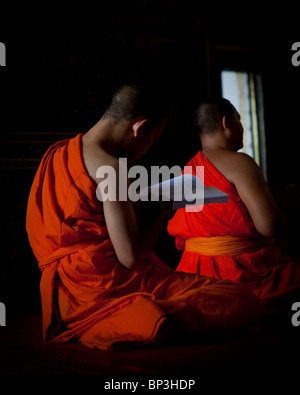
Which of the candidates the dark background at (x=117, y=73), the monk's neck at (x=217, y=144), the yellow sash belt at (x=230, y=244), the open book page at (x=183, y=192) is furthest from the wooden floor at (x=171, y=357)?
the dark background at (x=117, y=73)

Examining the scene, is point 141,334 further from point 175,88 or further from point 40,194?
point 175,88

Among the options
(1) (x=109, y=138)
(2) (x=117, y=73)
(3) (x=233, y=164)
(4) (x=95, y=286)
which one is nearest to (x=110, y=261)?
(4) (x=95, y=286)

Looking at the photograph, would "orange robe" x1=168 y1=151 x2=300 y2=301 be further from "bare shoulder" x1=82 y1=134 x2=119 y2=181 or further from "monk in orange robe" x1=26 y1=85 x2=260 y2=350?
"bare shoulder" x1=82 y1=134 x2=119 y2=181

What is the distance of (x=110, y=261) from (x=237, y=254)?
0.84 metres

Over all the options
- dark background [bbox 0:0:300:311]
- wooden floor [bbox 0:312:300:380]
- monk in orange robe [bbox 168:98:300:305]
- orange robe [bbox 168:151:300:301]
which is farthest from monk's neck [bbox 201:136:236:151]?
dark background [bbox 0:0:300:311]

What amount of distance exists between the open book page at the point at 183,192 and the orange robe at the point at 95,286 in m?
0.28

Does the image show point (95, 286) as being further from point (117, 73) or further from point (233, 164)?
point (117, 73)

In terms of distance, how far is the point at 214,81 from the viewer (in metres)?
4.70

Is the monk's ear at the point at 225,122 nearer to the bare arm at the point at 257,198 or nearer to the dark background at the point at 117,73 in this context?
the bare arm at the point at 257,198

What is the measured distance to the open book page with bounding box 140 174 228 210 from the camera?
6.79 ft

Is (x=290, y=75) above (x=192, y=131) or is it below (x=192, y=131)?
above

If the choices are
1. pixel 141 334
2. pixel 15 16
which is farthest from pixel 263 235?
pixel 15 16

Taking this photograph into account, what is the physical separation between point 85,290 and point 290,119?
11.5ft

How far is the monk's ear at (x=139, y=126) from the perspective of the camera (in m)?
2.07
